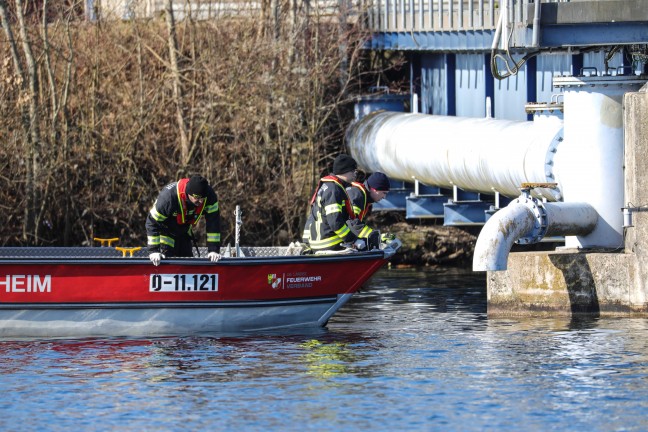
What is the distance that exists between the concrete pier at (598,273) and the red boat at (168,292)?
1.97 m

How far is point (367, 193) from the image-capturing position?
16641 mm

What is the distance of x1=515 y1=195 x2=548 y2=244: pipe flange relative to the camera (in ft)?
56.7

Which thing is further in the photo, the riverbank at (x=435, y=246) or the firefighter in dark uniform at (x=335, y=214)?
the riverbank at (x=435, y=246)

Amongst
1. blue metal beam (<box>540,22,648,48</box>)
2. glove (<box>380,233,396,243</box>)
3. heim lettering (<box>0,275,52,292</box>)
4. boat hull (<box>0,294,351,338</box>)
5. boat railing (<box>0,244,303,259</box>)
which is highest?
blue metal beam (<box>540,22,648,48</box>)

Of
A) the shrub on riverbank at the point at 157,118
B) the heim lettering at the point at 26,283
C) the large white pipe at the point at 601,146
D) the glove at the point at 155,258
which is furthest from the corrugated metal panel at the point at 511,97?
the heim lettering at the point at 26,283

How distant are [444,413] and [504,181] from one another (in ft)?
28.6

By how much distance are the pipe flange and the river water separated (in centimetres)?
93

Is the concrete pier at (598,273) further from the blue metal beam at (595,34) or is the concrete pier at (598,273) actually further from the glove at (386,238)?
the glove at (386,238)

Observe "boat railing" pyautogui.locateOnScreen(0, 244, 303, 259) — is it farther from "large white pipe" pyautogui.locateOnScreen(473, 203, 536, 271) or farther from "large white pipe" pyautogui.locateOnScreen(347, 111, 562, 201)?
"large white pipe" pyautogui.locateOnScreen(347, 111, 562, 201)

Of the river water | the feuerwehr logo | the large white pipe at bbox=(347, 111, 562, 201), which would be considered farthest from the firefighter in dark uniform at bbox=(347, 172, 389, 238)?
the large white pipe at bbox=(347, 111, 562, 201)

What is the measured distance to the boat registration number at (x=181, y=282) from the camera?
1582cm

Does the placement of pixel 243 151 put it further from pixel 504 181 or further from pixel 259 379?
pixel 259 379

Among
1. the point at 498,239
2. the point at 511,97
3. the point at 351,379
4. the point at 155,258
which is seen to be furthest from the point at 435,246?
the point at 351,379

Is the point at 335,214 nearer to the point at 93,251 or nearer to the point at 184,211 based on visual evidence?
the point at 184,211
